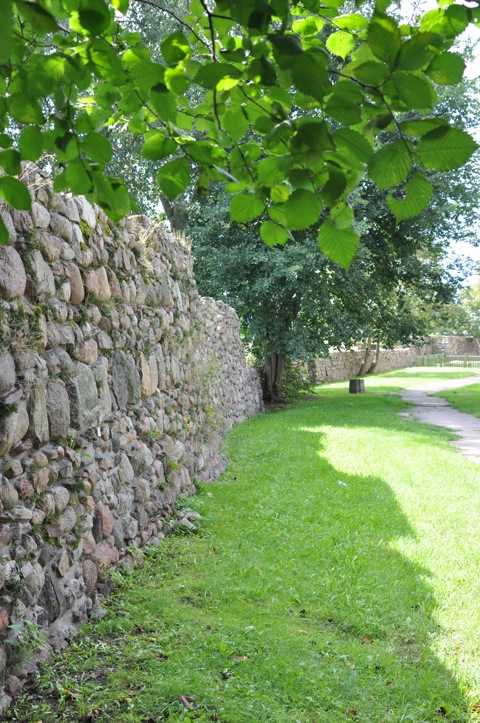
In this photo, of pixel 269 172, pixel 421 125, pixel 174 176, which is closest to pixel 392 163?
pixel 421 125

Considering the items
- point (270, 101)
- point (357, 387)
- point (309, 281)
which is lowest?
point (357, 387)

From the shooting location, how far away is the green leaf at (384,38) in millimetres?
1303

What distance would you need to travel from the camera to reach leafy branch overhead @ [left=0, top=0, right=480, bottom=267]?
4.41 feet

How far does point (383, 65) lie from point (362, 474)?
705 centimetres

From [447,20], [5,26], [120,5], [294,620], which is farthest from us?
[294,620]

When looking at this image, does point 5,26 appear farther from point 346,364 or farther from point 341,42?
point 346,364

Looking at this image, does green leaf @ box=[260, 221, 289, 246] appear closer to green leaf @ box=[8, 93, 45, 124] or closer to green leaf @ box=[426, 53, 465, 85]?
green leaf @ box=[426, 53, 465, 85]

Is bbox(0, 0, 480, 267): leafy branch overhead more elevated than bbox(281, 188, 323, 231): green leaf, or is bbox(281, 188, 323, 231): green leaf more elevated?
bbox(0, 0, 480, 267): leafy branch overhead

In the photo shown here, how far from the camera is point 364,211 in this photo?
1513 centimetres

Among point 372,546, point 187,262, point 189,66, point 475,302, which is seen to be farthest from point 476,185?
point 475,302

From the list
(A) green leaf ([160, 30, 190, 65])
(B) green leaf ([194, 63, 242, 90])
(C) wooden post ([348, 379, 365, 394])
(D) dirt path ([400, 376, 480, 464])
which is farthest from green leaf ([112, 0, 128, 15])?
(C) wooden post ([348, 379, 365, 394])

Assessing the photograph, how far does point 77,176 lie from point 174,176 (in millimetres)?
280

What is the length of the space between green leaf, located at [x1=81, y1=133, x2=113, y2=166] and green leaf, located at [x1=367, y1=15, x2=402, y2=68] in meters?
0.76

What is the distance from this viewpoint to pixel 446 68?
1.47 meters
